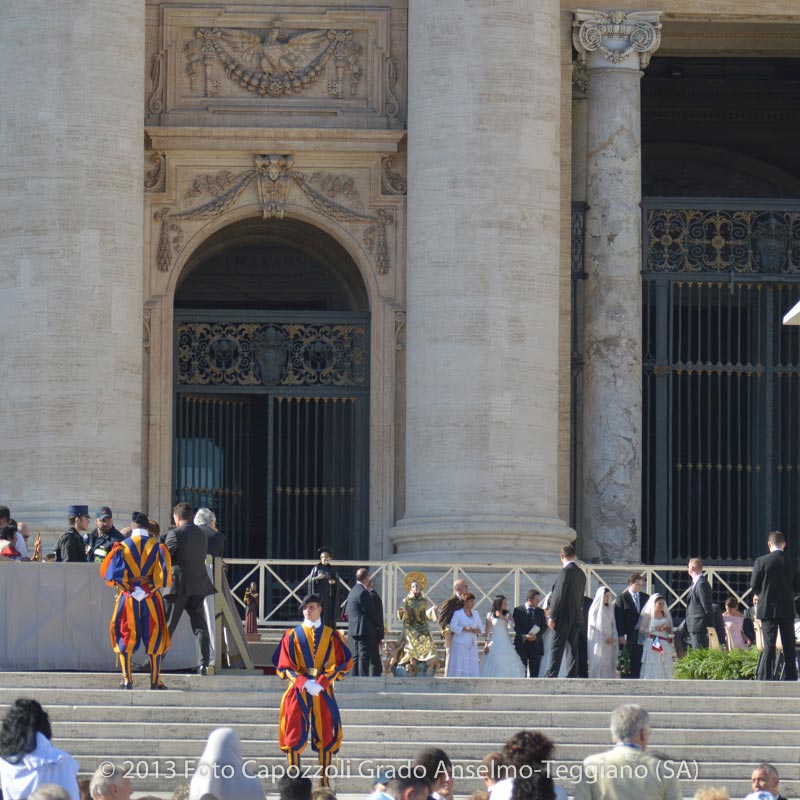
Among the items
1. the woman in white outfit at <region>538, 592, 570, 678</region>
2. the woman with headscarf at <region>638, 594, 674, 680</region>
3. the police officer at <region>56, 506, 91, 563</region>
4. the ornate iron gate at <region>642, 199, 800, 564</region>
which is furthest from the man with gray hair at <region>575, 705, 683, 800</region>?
the ornate iron gate at <region>642, 199, 800, 564</region>

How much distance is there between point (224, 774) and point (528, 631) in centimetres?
1103

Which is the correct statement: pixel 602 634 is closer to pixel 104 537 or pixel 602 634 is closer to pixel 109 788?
pixel 104 537

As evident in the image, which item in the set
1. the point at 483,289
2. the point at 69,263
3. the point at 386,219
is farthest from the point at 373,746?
the point at 386,219

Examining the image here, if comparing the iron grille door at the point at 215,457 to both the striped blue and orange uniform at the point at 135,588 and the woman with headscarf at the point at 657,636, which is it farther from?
the striped blue and orange uniform at the point at 135,588

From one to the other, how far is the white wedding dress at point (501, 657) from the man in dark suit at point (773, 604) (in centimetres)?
315

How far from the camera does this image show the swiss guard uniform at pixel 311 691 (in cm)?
1645

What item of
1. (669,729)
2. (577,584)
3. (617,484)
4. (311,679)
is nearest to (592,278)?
(617,484)

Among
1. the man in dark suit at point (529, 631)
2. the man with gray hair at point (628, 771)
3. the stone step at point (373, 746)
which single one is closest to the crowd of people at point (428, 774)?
the man with gray hair at point (628, 771)

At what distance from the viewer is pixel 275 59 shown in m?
28.1

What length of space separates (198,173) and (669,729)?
12.0 meters

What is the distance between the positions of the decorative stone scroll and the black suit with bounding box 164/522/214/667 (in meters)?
9.81

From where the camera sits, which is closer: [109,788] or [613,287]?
[109,788]

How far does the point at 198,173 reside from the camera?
92.3 ft

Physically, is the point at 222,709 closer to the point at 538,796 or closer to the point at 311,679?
the point at 311,679
